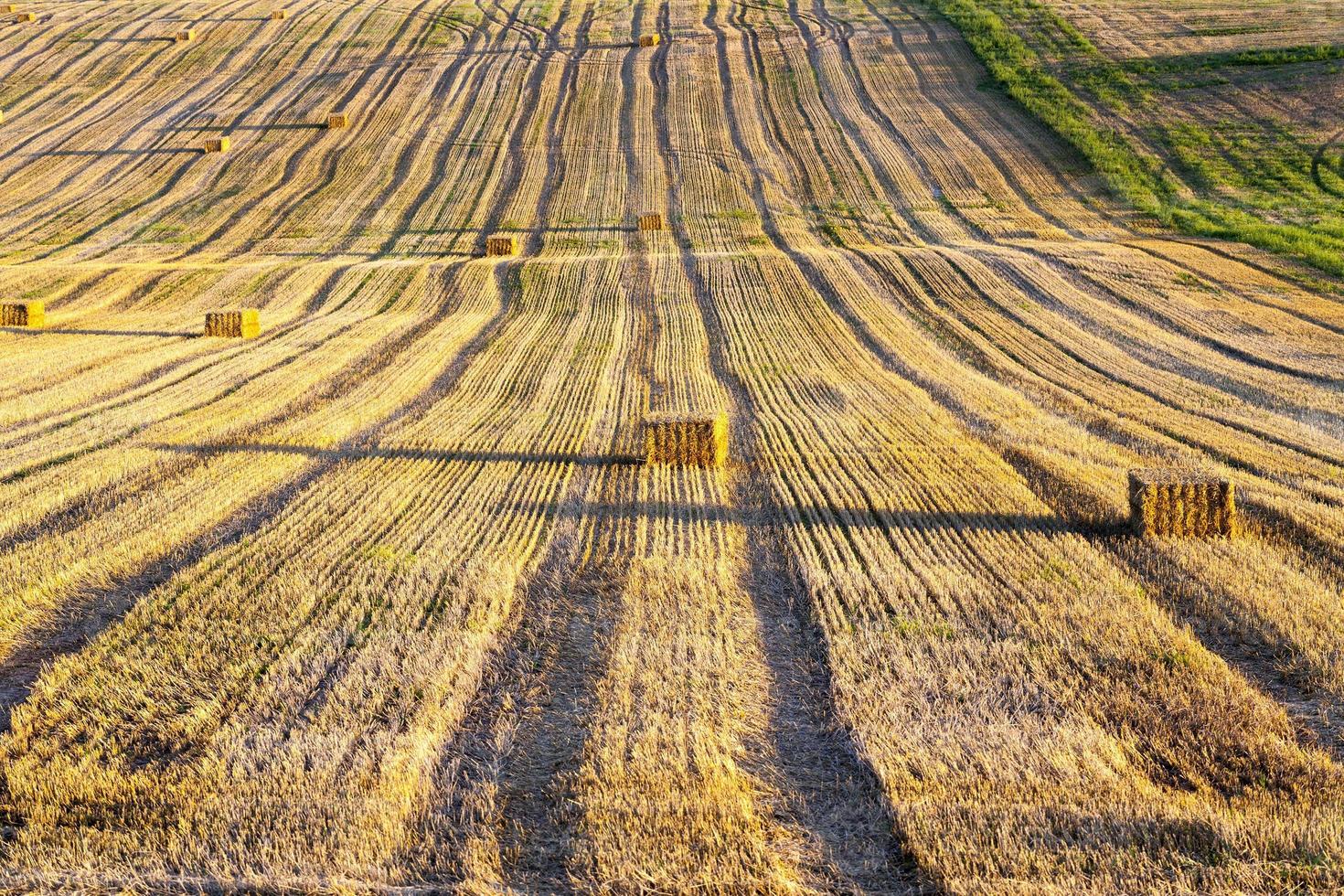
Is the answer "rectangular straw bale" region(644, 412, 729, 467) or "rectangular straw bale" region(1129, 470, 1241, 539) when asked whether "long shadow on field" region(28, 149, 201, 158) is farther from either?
"rectangular straw bale" region(1129, 470, 1241, 539)

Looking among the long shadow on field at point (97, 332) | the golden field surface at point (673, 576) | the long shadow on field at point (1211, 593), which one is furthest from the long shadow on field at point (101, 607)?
the long shadow on field at point (97, 332)

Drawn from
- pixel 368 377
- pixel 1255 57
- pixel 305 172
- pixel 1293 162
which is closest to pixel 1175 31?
pixel 1255 57

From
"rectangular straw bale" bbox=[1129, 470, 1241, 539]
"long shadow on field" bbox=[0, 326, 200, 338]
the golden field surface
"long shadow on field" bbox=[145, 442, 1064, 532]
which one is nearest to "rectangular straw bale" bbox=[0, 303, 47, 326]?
"long shadow on field" bbox=[0, 326, 200, 338]

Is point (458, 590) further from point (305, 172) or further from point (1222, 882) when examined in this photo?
point (305, 172)

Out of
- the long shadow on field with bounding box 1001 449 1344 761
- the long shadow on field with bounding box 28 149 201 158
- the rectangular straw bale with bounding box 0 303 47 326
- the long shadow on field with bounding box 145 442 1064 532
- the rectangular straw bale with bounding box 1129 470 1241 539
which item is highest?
the long shadow on field with bounding box 28 149 201 158

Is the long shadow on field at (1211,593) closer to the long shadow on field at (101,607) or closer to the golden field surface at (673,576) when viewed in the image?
the golden field surface at (673,576)

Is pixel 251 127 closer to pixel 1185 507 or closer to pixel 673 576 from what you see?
pixel 673 576

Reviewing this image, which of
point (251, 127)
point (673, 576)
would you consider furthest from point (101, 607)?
point (251, 127)
